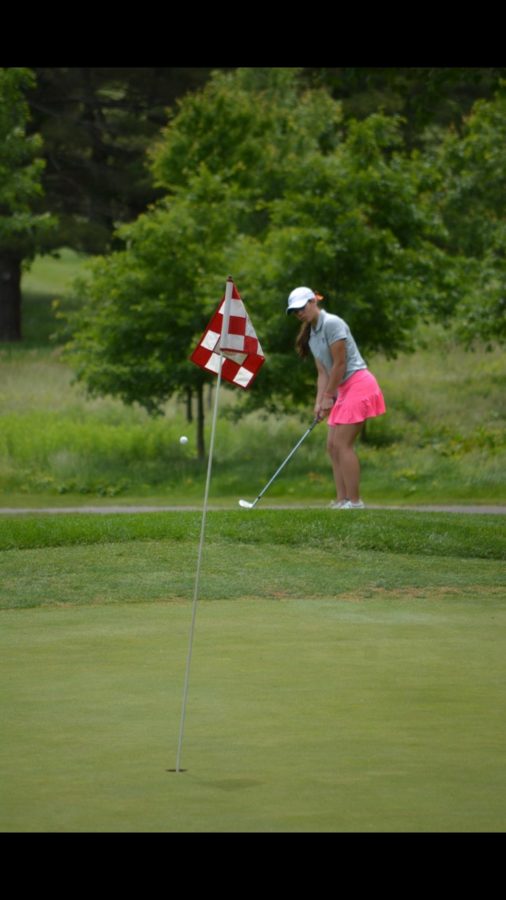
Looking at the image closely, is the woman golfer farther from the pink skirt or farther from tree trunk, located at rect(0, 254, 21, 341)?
tree trunk, located at rect(0, 254, 21, 341)

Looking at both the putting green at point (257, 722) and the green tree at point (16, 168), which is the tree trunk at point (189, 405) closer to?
the green tree at point (16, 168)

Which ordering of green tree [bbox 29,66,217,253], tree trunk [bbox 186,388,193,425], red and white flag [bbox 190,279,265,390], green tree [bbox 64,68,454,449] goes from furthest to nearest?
green tree [bbox 29,66,217,253]
tree trunk [bbox 186,388,193,425]
green tree [bbox 64,68,454,449]
red and white flag [bbox 190,279,265,390]

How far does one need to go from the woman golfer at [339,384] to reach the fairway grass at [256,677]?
766 millimetres

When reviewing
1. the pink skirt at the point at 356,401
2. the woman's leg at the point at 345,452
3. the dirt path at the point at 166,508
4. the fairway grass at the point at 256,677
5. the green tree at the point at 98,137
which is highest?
the green tree at the point at 98,137

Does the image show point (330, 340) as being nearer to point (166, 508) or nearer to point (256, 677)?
point (166, 508)

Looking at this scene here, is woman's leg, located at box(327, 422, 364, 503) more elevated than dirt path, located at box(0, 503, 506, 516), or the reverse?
woman's leg, located at box(327, 422, 364, 503)

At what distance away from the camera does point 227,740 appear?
20.8 ft

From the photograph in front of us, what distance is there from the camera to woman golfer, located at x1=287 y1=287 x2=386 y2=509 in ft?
46.9

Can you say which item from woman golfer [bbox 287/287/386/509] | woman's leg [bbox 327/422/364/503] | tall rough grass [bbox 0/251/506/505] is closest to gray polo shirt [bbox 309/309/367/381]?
woman golfer [bbox 287/287/386/509]

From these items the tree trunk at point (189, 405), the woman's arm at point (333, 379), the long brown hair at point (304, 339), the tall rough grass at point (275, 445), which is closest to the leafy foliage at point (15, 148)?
the tall rough grass at point (275, 445)

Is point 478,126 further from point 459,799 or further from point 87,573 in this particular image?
point 459,799

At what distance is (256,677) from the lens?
25.5 feet

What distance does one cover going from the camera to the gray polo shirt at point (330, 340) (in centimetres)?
1427
